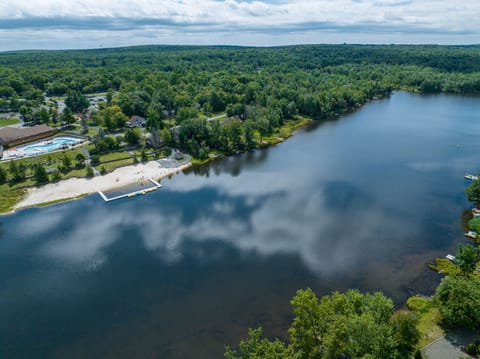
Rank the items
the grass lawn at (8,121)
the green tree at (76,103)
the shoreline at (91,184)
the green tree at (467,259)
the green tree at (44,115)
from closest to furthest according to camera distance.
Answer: the green tree at (467,259) → the shoreline at (91,184) → the green tree at (44,115) → the grass lawn at (8,121) → the green tree at (76,103)

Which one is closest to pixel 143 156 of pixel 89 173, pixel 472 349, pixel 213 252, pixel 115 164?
pixel 115 164

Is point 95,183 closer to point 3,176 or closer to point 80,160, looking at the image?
point 80,160

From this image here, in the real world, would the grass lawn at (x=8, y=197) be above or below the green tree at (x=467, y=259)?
below

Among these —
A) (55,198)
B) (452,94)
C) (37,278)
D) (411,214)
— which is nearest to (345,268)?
(411,214)

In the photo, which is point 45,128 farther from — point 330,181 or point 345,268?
point 345,268

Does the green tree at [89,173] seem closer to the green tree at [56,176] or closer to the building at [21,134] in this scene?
the green tree at [56,176]

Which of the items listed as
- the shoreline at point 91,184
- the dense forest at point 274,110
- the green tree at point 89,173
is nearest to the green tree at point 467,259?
the dense forest at point 274,110

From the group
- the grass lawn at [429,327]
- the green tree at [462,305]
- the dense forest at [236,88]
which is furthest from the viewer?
the dense forest at [236,88]

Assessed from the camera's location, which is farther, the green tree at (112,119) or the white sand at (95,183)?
the green tree at (112,119)
